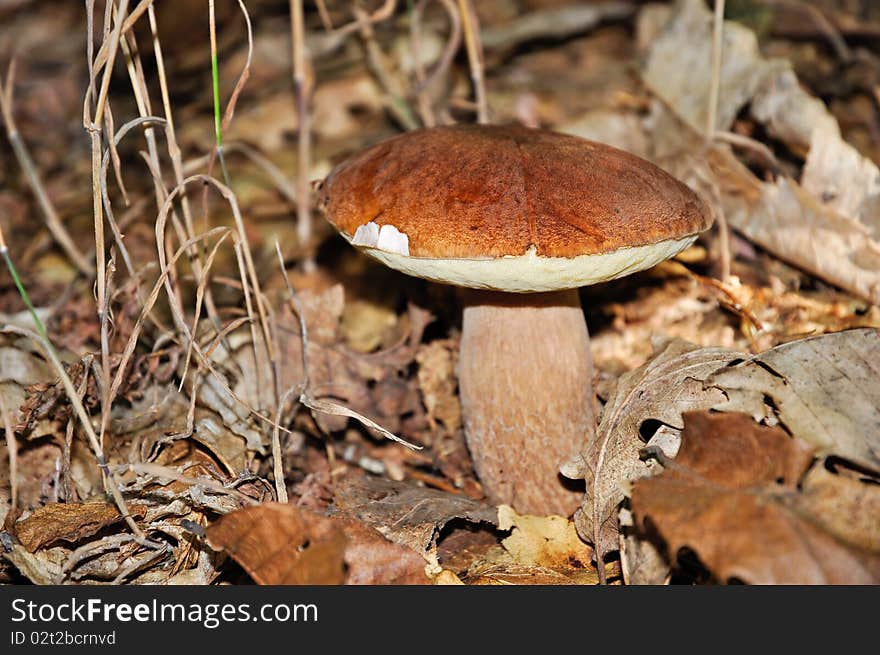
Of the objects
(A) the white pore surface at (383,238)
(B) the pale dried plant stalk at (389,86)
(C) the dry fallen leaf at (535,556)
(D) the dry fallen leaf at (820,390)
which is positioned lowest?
(C) the dry fallen leaf at (535,556)

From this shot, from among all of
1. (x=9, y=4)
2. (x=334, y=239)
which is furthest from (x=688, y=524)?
(x=9, y=4)

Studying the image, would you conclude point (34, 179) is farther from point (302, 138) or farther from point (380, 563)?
point (380, 563)

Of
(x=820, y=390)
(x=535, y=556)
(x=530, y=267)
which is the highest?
(x=530, y=267)

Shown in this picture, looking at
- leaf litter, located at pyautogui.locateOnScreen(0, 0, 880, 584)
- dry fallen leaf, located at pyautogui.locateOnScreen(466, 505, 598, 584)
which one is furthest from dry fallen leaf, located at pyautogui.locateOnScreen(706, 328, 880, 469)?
dry fallen leaf, located at pyautogui.locateOnScreen(466, 505, 598, 584)

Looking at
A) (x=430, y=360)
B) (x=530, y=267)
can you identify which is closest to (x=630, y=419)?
(x=530, y=267)

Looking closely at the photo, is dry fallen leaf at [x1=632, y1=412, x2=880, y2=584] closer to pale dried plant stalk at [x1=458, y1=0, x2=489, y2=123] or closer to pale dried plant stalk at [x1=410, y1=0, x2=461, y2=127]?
pale dried plant stalk at [x1=458, y1=0, x2=489, y2=123]

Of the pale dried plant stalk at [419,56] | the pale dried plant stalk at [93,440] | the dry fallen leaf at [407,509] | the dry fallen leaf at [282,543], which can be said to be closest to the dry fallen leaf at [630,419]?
the dry fallen leaf at [407,509]

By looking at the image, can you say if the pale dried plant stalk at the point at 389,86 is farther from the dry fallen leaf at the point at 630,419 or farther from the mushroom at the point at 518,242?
the dry fallen leaf at the point at 630,419
